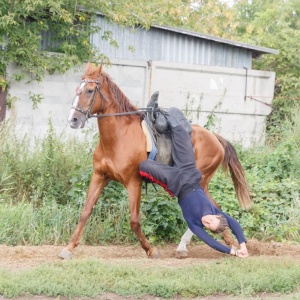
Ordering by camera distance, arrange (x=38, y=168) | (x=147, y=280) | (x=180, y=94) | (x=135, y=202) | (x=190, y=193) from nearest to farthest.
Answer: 1. (x=147, y=280)
2. (x=190, y=193)
3. (x=135, y=202)
4. (x=38, y=168)
5. (x=180, y=94)

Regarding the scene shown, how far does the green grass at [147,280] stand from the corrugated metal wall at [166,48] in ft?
27.2

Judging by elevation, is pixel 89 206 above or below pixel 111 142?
below

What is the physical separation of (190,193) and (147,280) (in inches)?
64.7

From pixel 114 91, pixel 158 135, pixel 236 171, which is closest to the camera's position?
pixel 114 91

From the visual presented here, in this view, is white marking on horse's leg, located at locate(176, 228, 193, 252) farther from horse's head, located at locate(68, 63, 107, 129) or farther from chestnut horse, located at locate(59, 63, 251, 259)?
horse's head, located at locate(68, 63, 107, 129)

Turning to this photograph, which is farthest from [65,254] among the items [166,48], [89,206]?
[166,48]

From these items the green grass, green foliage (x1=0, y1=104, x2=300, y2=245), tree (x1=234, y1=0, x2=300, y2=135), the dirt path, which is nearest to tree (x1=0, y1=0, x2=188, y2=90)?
green foliage (x1=0, y1=104, x2=300, y2=245)

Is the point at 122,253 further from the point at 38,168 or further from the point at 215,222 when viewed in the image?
the point at 38,168

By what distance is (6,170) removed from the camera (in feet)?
35.0

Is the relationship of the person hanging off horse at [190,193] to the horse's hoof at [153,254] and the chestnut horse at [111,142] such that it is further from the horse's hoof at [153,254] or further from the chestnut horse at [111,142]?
the horse's hoof at [153,254]

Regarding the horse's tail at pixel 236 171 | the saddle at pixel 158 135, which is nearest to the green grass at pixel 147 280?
the saddle at pixel 158 135

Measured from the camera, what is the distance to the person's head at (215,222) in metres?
7.95

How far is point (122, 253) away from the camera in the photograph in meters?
9.53

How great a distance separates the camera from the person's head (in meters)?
7.95
